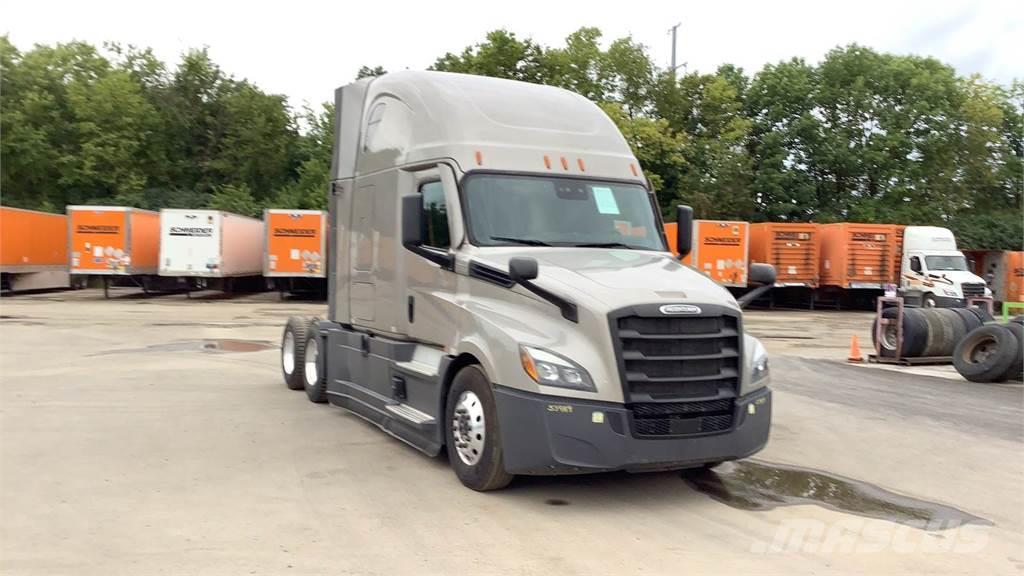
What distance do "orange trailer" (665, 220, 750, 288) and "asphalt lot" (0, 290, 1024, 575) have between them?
20.6m

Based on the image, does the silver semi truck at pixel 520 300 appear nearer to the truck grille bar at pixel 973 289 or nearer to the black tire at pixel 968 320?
the black tire at pixel 968 320

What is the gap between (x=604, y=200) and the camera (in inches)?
292

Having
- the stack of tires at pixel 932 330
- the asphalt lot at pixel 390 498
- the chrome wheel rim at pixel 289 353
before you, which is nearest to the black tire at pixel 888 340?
the stack of tires at pixel 932 330

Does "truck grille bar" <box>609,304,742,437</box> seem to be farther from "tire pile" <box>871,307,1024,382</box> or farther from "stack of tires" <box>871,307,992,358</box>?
"stack of tires" <box>871,307,992,358</box>

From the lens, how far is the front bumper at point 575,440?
5.72 meters

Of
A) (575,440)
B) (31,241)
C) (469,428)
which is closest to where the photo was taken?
(575,440)

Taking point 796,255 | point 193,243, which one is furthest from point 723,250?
point 193,243

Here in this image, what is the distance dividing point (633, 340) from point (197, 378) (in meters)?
8.21

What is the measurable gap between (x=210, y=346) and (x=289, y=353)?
18.3 feet

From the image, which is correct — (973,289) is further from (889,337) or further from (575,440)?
(575,440)

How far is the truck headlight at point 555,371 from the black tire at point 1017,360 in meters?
10.8

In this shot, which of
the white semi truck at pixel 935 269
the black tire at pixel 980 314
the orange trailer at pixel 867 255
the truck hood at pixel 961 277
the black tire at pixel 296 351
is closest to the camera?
the black tire at pixel 296 351

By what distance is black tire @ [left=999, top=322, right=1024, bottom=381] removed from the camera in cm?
1342

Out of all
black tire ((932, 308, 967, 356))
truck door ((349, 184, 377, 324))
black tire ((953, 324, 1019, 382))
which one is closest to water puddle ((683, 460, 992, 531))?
truck door ((349, 184, 377, 324))
